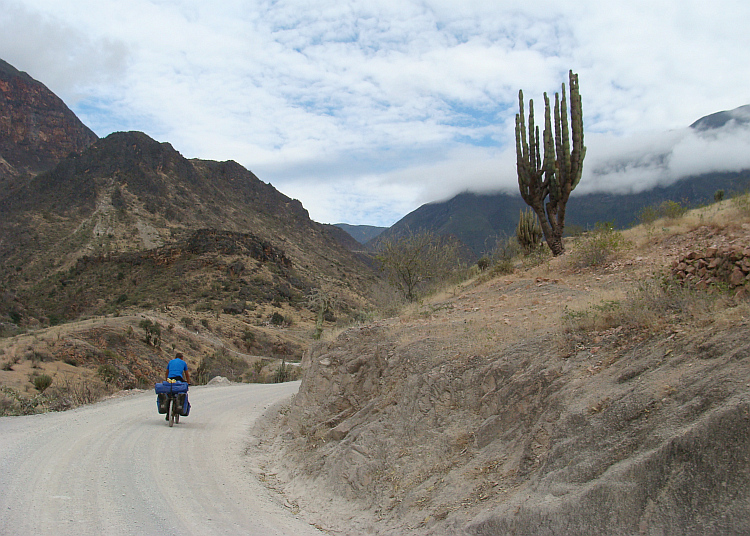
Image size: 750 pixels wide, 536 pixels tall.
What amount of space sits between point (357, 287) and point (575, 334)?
7326 cm

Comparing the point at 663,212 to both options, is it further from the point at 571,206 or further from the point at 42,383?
the point at 571,206

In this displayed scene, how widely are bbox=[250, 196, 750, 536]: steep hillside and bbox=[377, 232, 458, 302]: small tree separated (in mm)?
14709

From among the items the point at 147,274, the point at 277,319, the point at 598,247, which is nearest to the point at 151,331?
the point at 277,319

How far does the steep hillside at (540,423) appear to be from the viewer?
3.76 meters

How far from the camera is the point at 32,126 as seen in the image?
398ft

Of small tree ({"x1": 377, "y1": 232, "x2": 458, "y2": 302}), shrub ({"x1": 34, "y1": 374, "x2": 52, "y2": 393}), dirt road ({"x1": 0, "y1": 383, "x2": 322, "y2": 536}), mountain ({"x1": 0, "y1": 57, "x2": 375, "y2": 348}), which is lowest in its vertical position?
dirt road ({"x1": 0, "y1": 383, "x2": 322, "y2": 536})

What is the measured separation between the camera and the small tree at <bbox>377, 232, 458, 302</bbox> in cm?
2516

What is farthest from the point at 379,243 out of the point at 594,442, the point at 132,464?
the point at 594,442

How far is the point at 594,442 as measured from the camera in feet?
14.9

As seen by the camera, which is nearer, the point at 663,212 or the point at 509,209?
the point at 663,212

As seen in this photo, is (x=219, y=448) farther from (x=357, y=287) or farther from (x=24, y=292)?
(x=357, y=287)

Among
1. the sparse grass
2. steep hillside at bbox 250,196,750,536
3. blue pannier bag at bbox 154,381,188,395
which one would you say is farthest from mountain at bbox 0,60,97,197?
the sparse grass

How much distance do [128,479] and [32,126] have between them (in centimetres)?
14291

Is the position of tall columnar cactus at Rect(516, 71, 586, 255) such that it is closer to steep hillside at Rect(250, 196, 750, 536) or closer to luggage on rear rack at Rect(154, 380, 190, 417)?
steep hillside at Rect(250, 196, 750, 536)
